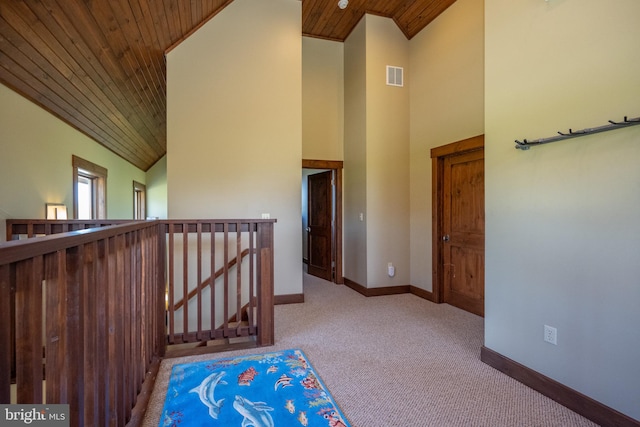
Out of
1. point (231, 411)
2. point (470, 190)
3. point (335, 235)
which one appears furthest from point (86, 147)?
point (470, 190)

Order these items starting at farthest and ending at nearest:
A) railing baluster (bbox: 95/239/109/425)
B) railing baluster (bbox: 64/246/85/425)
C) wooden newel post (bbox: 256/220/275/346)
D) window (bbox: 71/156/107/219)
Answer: window (bbox: 71/156/107/219)
wooden newel post (bbox: 256/220/275/346)
railing baluster (bbox: 95/239/109/425)
railing baluster (bbox: 64/246/85/425)

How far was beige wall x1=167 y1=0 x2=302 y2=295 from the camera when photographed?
3.79m

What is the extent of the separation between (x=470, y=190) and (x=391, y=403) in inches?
109

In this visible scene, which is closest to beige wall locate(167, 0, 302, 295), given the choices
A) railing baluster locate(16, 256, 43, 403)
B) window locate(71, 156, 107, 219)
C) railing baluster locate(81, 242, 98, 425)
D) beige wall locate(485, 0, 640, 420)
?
window locate(71, 156, 107, 219)

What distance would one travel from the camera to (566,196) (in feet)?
6.48

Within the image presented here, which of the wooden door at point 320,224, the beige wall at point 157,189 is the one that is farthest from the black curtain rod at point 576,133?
the beige wall at point 157,189

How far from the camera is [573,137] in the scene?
1.93 m

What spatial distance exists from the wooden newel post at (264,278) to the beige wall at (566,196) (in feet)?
6.03

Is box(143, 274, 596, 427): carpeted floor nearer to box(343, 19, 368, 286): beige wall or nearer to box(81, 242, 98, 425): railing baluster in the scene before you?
box(81, 242, 98, 425): railing baluster

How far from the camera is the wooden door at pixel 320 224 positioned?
18.2ft

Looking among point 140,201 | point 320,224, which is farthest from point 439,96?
point 140,201

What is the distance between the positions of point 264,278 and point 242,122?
2158 mm

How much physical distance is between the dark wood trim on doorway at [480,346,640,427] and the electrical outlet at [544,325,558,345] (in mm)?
250

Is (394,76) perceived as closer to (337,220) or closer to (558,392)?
(337,220)
